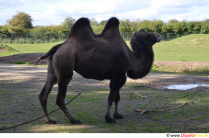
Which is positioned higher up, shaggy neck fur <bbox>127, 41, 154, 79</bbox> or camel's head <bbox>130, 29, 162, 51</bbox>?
camel's head <bbox>130, 29, 162, 51</bbox>

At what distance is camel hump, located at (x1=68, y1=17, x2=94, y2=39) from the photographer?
588cm

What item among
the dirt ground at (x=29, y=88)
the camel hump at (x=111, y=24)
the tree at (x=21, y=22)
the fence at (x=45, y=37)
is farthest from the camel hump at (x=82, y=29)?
the tree at (x=21, y=22)

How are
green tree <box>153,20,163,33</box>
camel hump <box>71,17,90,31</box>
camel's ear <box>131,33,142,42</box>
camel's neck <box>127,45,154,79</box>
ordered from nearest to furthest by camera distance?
1. camel hump <box>71,17,90,31</box>
2. camel's neck <box>127,45,154,79</box>
3. camel's ear <box>131,33,142,42</box>
4. green tree <box>153,20,163,33</box>

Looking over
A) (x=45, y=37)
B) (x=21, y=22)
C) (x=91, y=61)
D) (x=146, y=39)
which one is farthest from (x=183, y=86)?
(x=21, y=22)

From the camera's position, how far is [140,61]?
6.36m

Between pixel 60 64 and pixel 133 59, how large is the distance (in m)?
1.98

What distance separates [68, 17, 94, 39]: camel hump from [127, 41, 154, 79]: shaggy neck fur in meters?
1.32

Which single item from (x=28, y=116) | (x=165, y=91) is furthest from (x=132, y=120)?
(x=165, y=91)

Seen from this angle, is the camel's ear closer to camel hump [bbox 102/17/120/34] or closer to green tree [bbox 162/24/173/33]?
camel hump [bbox 102/17/120/34]

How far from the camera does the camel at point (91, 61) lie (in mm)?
5508

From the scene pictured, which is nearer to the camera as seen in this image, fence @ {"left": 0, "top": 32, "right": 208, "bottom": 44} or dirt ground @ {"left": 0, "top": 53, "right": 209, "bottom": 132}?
dirt ground @ {"left": 0, "top": 53, "right": 209, "bottom": 132}

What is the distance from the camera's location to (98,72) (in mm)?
5730

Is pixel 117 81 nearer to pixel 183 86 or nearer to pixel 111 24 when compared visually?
pixel 111 24

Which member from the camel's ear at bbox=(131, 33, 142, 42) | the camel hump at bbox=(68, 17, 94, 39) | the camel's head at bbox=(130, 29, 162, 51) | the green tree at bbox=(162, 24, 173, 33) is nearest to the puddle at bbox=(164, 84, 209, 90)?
the camel's head at bbox=(130, 29, 162, 51)
